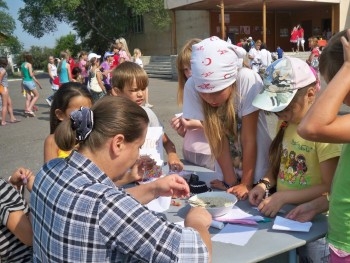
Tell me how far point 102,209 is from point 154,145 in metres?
1.38

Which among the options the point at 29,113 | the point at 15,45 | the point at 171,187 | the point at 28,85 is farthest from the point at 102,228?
the point at 15,45

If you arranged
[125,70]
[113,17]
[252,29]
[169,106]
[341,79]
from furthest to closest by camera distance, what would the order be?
[113,17] → [252,29] → [169,106] → [125,70] → [341,79]

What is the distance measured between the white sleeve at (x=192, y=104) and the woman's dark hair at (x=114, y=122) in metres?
0.97

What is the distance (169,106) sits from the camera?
9.76 meters

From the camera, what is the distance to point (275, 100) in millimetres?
1748

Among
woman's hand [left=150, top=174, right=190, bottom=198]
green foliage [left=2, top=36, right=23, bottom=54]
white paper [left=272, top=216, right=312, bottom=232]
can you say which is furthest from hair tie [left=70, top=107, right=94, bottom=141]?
green foliage [left=2, top=36, right=23, bottom=54]

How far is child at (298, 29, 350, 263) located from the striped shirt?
3.94 ft

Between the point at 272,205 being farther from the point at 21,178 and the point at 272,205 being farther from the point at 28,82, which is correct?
the point at 28,82

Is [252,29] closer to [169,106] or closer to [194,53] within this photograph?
[169,106]

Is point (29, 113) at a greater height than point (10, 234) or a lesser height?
lesser

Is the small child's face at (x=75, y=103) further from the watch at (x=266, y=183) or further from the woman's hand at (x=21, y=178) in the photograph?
the watch at (x=266, y=183)

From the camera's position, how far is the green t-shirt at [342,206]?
143cm

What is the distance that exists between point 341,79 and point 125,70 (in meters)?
1.53

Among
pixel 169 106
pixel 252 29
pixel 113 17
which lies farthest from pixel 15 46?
pixel 169 106
